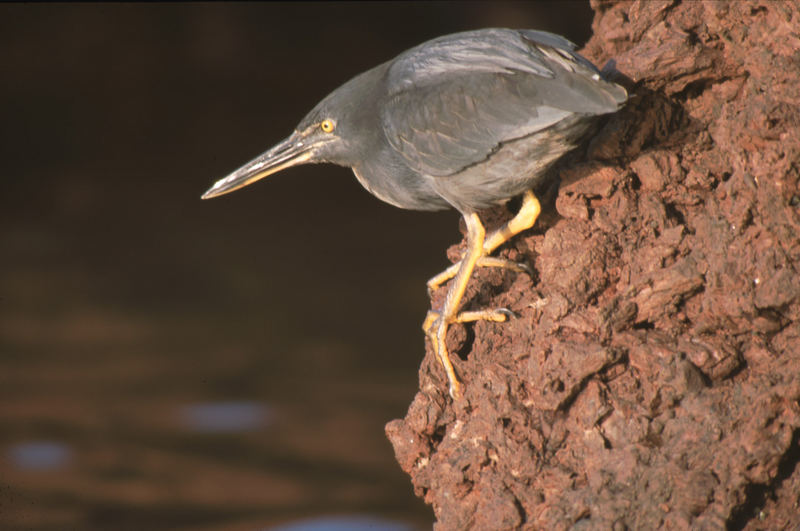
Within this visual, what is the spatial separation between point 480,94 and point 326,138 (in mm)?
567

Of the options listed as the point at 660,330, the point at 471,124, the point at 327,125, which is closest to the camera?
the point at 660,330

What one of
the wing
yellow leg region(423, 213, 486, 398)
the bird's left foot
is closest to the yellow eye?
the wing

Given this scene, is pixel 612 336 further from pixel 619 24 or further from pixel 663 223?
pixel 619 24

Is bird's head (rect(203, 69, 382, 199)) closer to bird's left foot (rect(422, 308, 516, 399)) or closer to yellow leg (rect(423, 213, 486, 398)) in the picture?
yellow leg (rect(423, 213, 486, 398))

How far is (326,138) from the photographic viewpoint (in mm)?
2551

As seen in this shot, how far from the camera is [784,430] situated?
6.08ft

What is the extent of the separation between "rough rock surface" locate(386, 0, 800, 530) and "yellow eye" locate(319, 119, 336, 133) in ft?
2.27

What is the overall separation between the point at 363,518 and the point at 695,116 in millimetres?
2447

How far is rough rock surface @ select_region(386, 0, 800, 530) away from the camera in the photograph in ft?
6.20

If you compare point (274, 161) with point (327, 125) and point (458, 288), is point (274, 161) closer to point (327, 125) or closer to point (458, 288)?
point (327, 125)

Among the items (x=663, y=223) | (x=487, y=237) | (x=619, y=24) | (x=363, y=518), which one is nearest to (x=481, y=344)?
(x=487, y=237)

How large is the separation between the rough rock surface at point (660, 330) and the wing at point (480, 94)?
0.19 m

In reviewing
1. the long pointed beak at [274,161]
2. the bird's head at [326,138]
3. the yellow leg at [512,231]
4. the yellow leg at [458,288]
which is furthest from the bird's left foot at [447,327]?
the long pointed beak at [274,161]

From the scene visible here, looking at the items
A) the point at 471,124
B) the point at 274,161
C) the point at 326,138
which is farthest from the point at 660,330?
the point at 274,161
